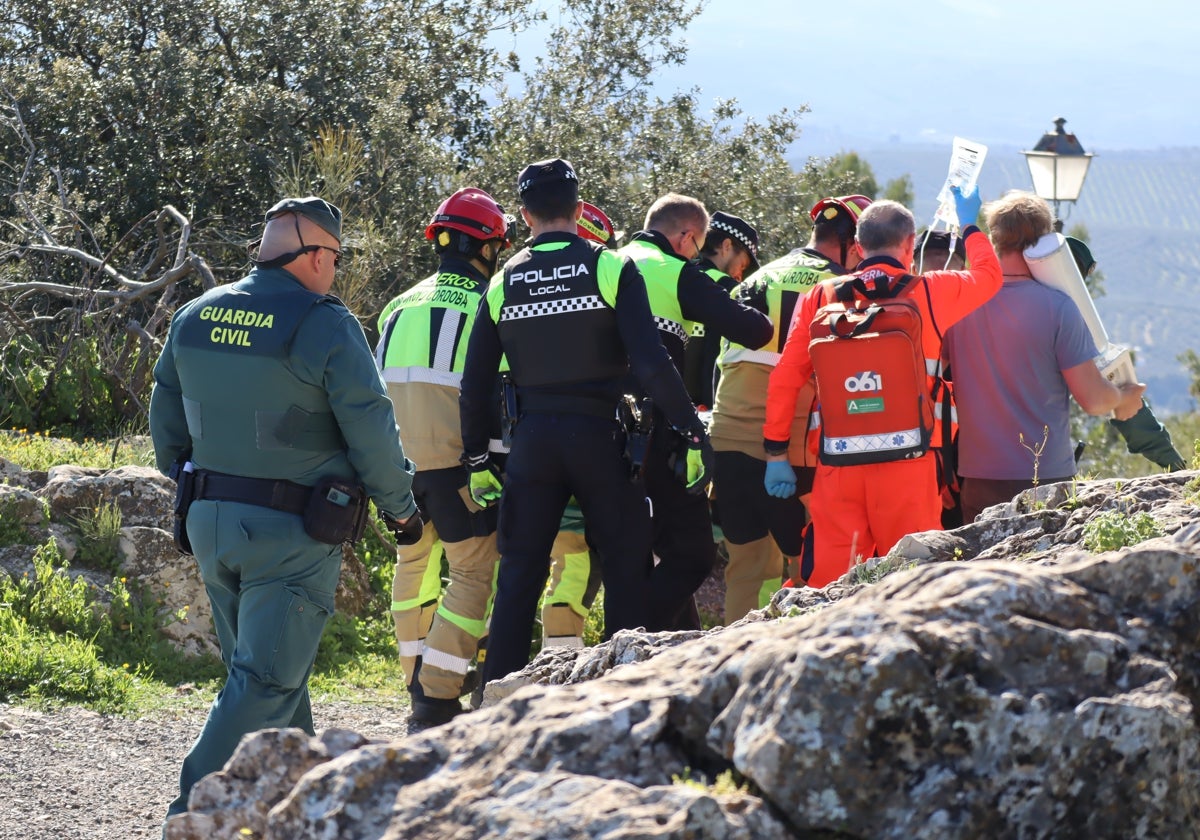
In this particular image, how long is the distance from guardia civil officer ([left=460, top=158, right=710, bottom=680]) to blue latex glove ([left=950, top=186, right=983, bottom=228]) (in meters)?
1.49

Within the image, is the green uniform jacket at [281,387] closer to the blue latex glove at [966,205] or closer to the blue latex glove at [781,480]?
the blue latex glove at [781,480]

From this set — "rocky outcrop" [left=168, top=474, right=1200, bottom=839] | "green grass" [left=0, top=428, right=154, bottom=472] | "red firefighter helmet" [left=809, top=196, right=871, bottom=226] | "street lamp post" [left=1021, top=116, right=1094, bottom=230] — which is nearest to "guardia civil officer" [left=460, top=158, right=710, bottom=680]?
"red firefighter helmet" [left=809, top=196, right=871, bottom=226]

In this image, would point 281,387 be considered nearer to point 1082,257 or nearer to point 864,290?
point 864,290

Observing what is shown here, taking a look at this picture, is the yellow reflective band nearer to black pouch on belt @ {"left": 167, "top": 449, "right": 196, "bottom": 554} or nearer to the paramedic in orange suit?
the paramedic in orange suit

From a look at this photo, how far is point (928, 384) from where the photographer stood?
5.92m

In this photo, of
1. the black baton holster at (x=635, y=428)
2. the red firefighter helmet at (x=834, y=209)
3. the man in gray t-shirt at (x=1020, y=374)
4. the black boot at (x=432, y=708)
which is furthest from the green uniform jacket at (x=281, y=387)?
the red firefighter helmet at (x=834, y=209)

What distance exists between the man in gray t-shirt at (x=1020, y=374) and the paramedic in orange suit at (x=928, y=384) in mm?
148

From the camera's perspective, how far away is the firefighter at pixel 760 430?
22.0 ft

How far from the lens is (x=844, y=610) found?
262 cm

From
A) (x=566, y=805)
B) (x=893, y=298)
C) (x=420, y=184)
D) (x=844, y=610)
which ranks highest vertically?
(x=420, y=184)

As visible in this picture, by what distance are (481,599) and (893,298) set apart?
225 centimetres

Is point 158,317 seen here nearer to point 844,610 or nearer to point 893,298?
point 893,298

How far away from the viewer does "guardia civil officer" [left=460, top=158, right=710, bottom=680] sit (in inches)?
217

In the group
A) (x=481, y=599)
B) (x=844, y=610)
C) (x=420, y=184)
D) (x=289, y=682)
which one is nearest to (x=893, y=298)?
(x=481, y=599)
